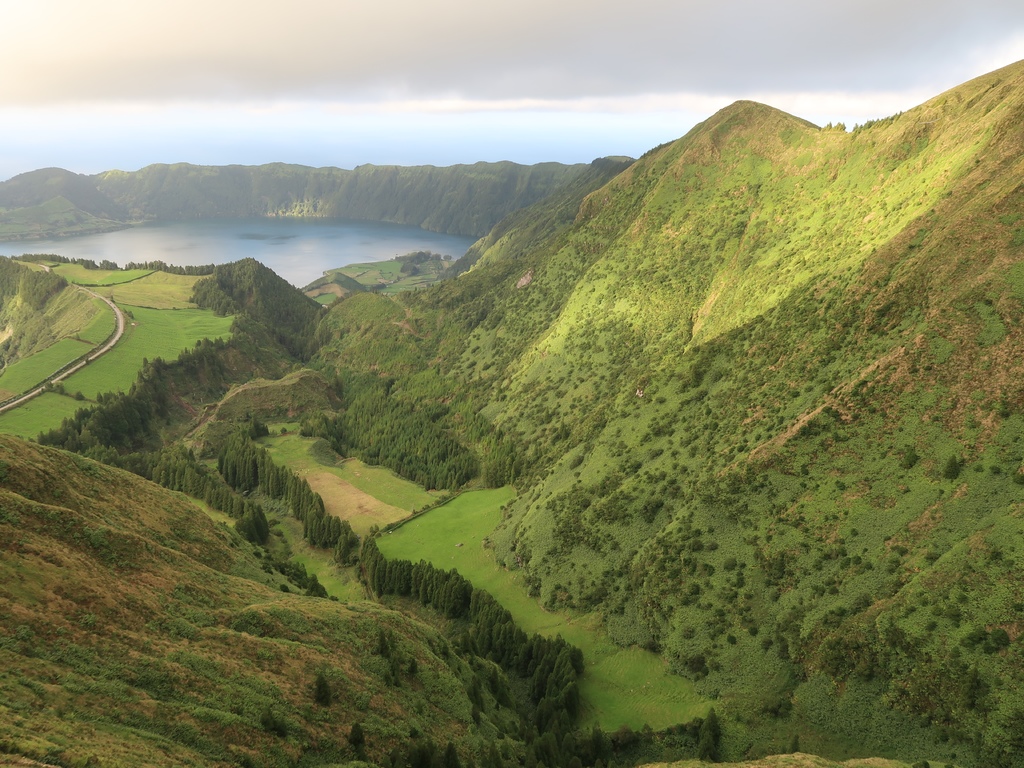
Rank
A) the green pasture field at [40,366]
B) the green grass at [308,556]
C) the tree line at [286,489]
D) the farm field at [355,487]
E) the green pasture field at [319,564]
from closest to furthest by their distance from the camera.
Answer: the green pasture field at [319,564], the green grass at [308,556], the tree line at [286,489], the farm field at [355,487], the green pasture field at [40,366]

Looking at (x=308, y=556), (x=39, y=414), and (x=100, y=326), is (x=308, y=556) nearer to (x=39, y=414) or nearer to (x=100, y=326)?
(x=39, y=414)

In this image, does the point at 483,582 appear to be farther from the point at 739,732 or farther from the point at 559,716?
the point at 739,732

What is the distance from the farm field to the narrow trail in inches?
1937

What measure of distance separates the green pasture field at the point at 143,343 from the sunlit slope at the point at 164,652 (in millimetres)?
96198

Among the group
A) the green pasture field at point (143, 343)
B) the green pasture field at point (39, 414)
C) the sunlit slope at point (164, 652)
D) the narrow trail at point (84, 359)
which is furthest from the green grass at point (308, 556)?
the green pasture field at point (143, 343)

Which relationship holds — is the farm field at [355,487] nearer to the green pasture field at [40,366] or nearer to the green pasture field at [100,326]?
the green pasture field at [40,366]

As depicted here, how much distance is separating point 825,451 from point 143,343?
170372 millimetres

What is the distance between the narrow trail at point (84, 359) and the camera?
127 metres

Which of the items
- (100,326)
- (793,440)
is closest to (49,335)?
(100,326)

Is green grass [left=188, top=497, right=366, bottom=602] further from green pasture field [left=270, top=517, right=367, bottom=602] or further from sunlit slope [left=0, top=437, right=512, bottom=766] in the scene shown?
sunlit slope [left=0, top=437, right=512, bottom=766]

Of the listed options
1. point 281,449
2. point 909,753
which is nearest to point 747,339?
point 909,753

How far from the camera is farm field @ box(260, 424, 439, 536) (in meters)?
104

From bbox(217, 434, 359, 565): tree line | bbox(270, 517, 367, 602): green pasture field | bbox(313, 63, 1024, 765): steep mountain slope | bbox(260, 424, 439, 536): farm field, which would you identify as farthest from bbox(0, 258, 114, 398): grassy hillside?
bbox(313, 63, 1024, 765): steep mountain slope

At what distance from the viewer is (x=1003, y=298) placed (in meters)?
58.4
